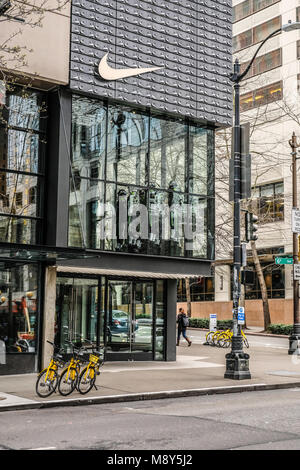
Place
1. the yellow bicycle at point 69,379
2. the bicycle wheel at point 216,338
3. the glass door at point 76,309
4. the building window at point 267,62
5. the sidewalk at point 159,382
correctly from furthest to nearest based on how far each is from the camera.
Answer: the building window at point 267,62, the bicycle wheel at point 216,338, the glass door at point 76,309, the yellow bicycle at point 69,379, the sidewalk at point 159,382

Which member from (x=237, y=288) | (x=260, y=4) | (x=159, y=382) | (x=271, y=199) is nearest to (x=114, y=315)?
(x=159, y=382)

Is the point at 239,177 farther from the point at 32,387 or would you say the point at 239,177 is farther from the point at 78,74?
the point at 32,387

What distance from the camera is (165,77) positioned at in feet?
67.8

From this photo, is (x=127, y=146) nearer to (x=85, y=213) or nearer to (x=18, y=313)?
(x=85, y=213)

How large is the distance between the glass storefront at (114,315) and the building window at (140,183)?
1.71 meters

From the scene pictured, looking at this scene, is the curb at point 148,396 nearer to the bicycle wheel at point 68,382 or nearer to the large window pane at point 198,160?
the bicycle wheel at point 68,382

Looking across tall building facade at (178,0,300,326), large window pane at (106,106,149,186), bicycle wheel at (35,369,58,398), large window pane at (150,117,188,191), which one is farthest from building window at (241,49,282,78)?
bicycle wheel at (35,369,58,398)

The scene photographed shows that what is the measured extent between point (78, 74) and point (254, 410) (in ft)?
38.6

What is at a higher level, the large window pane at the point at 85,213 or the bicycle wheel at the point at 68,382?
the large window pane at the point at 85,213

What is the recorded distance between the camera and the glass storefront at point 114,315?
64.3ft

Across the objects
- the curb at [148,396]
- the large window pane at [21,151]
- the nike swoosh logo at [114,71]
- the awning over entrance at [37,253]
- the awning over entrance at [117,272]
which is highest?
the nike swoosh logo at [114,71]

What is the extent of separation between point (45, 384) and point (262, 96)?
39.1 meters

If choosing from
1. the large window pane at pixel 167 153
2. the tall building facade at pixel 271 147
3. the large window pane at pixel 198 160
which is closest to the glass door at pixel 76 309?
the large window pane at pixel 167 153
